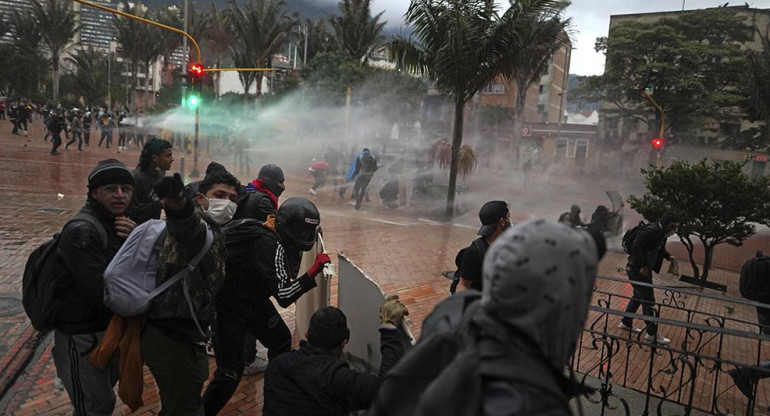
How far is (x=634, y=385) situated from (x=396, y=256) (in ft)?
17.7

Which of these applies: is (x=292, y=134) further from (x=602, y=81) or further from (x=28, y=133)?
(x=602, y=81)

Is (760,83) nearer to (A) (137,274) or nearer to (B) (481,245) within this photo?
(B) (481,245)

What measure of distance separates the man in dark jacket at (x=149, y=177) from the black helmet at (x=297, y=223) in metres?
1.94

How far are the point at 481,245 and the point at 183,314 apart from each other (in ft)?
6.82

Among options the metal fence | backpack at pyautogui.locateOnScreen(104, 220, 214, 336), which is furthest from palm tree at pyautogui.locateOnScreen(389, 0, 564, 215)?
backpack at pyautogui.locateOnScreen(104, 220, 214, 336)

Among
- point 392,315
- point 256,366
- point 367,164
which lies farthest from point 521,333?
point 367,164

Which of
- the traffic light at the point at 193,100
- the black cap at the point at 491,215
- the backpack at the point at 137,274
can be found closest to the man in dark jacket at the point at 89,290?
the backpack at the point at 137,274

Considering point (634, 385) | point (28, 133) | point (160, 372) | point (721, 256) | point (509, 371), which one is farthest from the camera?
point (28, 133)

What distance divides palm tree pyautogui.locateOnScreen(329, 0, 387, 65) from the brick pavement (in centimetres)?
1937

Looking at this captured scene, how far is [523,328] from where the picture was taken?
112 cm

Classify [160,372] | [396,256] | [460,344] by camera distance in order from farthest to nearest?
[396,256], [160,372], [460,344]

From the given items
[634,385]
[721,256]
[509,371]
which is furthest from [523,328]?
[721,256]

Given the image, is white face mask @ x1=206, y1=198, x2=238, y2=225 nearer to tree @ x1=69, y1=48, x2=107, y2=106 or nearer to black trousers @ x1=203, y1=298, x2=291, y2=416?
black trousers @ x1=203, y1=298, x2=291, y2=416

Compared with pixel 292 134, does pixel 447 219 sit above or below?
below
